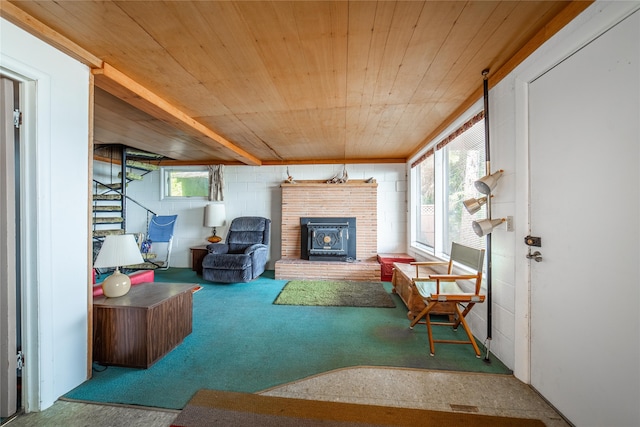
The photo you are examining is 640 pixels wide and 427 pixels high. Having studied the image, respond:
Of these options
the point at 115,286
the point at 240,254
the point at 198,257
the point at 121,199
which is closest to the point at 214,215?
the point at 198,257

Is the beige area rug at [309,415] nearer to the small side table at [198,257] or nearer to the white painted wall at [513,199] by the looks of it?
the white painted wall at [513,199]

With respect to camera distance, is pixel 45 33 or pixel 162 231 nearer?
pixel 45 33

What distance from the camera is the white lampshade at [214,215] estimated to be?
461 centimetres

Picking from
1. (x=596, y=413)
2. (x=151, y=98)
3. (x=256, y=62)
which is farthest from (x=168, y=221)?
(x=596, y=413)

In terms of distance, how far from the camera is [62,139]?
4.96 feet

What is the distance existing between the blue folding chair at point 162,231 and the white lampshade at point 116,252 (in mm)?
3344

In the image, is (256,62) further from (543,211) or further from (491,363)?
(491,363)

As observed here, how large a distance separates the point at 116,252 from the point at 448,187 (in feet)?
11.1

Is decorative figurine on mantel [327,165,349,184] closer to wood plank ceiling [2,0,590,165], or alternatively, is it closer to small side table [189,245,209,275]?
wood plank ceiling [2,0,590,165]

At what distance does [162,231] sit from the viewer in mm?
4875

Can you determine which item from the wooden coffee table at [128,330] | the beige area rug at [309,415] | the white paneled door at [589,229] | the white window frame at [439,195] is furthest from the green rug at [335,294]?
the white paneled door at [589,229]

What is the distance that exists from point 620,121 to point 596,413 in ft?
4.47

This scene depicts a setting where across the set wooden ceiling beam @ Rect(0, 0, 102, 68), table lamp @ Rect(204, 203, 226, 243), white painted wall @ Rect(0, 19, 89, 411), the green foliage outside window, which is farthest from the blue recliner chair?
wooden ceiling beam @ Rect(0, 0, 102, 68)

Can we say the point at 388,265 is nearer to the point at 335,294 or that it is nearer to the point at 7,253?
the point at 335,294
